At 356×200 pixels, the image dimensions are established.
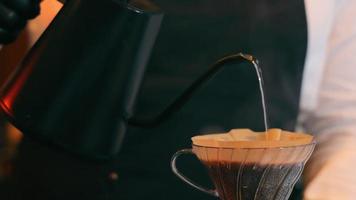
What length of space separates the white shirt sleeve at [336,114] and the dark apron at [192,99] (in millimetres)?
59

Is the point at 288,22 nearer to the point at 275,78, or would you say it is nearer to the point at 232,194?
the point at 275,78

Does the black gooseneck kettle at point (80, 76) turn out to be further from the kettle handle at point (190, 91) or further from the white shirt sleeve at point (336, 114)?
the white shirt sleeve at point (336, 114)

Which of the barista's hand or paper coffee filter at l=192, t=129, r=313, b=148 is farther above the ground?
the barista's hand

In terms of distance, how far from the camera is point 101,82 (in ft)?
1.62

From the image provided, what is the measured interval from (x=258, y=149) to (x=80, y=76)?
166 mm

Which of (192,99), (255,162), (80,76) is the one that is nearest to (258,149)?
(255,162)

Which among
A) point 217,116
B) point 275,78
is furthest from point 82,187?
point 275,78

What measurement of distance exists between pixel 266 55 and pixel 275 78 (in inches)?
1.4

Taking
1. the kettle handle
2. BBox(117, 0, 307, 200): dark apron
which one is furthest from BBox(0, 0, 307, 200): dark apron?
the kettle handle

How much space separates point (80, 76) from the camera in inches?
19.3

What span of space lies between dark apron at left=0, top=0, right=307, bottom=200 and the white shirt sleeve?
0.19 feet

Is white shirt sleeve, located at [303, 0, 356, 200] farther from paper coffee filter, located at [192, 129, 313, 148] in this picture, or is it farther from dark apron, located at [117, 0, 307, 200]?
paper coffee filter, located at [192, 129, 313, 148]

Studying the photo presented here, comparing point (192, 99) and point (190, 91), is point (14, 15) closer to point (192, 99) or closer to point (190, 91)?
point (190, 91)

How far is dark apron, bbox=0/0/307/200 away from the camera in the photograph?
0.73 m
